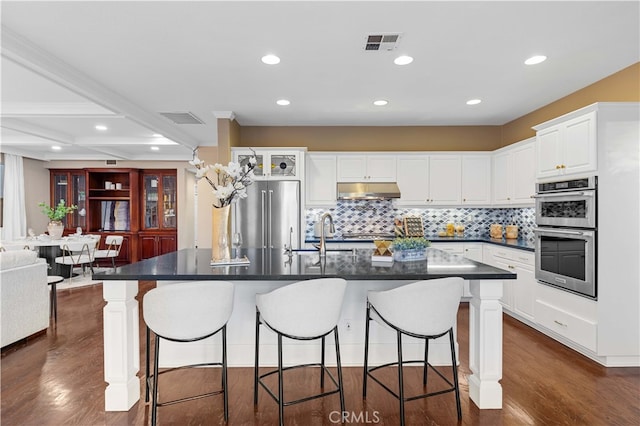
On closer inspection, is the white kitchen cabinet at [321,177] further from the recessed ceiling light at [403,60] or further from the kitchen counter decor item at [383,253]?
the kitchen counter decor item at [383,253]

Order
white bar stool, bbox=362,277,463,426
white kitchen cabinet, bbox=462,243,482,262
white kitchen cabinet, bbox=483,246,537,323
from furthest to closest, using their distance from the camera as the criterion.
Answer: white kitchen cabinet, bbox=462,243,482,262 < white kitchen cabinet, bbox=483,246,537,323 < white bar stool, bbox=362,277,463,426

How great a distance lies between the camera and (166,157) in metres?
9.05

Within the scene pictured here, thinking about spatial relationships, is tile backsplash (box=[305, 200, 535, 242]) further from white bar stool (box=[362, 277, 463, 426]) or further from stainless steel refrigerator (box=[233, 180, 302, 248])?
white bar stool (box=[362, 277, 463, 426])

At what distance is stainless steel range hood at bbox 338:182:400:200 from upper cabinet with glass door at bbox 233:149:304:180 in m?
0.71

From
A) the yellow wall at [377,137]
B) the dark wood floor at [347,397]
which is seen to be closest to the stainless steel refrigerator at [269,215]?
the yellow wall at [377,137]

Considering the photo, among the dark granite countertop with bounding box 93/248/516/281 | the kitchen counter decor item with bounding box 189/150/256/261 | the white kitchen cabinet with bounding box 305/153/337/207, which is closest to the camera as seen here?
the dark granite countertop with bounding box 93/248/516/281

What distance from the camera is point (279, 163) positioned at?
5.43m

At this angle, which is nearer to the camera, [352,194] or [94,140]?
[352,194]

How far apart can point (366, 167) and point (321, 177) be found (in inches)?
28.0

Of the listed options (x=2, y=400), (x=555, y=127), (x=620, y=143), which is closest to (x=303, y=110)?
(x=555, y=127)

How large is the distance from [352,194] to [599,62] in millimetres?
3206

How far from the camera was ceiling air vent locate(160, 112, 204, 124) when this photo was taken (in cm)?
523

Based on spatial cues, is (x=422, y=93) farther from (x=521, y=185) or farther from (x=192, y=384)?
(x=192, y=384)

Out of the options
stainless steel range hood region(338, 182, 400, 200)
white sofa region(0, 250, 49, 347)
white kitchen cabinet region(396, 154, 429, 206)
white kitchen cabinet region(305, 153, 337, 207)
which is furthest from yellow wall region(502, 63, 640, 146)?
white sofa region(0, 250, 49, 347)
